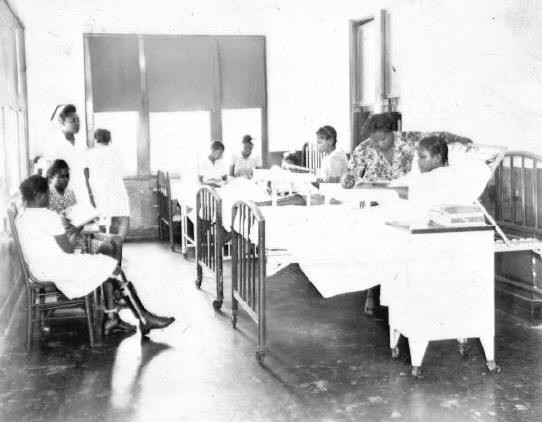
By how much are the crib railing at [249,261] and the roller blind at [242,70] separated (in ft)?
15.2

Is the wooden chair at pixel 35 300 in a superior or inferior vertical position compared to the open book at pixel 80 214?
inferior

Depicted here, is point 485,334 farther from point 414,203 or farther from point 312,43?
point 312,43

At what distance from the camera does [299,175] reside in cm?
611

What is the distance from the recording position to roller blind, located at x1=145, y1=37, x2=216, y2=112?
28.6ft

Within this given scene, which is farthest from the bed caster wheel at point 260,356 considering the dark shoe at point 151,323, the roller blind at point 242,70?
the roller blind at point 242,70

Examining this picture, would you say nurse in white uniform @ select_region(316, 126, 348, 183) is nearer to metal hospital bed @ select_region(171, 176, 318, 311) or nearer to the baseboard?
metal hospital bed @ select_region(171, 176, 318, 311)

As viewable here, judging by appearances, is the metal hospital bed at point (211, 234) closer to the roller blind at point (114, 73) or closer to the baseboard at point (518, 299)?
the baseboard at point (518, 299)

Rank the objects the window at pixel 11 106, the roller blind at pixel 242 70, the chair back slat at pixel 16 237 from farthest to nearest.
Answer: the roller blind at pixel 242 70
the window at pixel 11 106
the chair back slat at pixel 16 237

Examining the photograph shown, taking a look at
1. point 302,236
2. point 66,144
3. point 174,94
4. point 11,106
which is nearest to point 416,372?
point 302,236

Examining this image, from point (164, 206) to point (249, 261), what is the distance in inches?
164

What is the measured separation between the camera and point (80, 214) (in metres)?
4.85

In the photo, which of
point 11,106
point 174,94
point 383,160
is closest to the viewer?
point 383,160

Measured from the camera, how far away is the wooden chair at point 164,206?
7671 millimetres

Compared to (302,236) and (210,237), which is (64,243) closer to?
(210,237)
